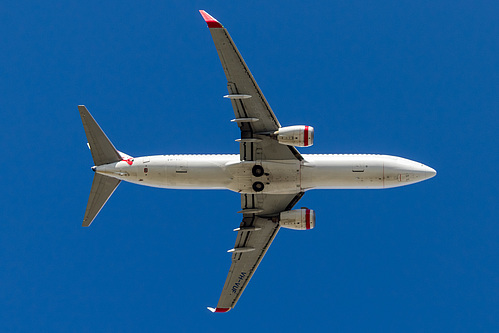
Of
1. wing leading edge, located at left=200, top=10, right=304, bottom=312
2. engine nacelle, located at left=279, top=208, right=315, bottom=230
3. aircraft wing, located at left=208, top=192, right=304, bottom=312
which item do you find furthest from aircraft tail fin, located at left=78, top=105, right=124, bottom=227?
engine nacelle, located at left=279, top=208, right=315, bottom=230

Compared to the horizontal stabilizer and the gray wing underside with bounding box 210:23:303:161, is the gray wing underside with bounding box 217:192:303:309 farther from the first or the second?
the horizontal stabilizer

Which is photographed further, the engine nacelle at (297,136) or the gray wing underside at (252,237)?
the gray wing underside at (252,237)

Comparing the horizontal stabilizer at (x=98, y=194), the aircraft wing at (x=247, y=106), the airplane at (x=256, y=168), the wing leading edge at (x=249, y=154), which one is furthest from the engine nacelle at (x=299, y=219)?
the horizontal stabilizer at (x=98, y=194)

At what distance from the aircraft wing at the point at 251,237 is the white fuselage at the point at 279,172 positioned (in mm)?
1230

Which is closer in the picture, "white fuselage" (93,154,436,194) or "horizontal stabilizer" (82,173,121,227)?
"white fuselage" (93,154,436,194)

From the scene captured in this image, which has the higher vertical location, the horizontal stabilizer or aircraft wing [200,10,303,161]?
aircraft wing [200,10,303,161]

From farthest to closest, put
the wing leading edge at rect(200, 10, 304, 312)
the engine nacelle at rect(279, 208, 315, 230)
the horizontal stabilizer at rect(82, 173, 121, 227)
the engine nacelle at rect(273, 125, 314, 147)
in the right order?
the horizontal stabilizer at rect(82, 173, 121, 227)
the engine nacelle at rect(279, 208, 315, 230)
the engine nacelle at rect(273, 125, 314, 147)
the wing leading edge at rect(200, 10, 304, 312)

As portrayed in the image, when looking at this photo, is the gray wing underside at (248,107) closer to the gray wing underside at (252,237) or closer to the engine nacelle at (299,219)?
the gray wing underside at (252,237)

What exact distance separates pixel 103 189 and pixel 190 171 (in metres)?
6.85

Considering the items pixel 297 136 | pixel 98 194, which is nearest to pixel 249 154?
pixel 297 136

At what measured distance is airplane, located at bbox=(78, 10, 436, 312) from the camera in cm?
5662

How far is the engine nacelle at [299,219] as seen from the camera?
58031mm

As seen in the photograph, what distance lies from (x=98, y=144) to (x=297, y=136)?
14.8 meters

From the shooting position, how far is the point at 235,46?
55438 mm
